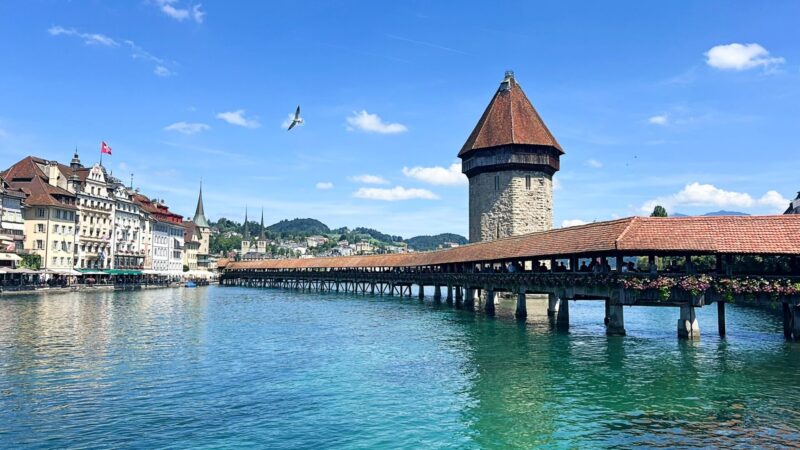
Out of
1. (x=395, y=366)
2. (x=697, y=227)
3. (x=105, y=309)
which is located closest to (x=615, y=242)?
(x=697, y=227)

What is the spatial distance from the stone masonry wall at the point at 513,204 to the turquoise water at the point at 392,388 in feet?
101

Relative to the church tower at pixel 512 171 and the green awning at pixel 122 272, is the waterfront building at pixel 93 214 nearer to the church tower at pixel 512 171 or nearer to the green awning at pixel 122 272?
the green awning at pixel 122 272

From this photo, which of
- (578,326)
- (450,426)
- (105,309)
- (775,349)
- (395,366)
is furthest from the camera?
(105,309)

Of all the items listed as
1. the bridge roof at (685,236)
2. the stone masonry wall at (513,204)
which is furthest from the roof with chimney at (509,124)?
the bridge roof at (685,236)

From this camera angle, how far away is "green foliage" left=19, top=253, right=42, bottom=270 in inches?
2449

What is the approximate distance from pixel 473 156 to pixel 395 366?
45525 mm

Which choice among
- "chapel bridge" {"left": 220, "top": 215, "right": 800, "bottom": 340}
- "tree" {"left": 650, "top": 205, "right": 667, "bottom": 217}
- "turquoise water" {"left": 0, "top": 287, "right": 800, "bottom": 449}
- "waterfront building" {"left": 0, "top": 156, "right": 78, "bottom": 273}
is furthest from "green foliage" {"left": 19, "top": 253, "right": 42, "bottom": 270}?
"tree" {"left": 650, "top": 205, "right": 667, "bottom": 217}

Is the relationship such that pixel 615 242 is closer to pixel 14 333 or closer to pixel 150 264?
pixel 14 333

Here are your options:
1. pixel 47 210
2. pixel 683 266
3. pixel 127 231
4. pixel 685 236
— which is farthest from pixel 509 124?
pixel 127 231

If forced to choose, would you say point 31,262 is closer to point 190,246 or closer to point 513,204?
point 513,204

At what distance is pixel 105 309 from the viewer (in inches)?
1635

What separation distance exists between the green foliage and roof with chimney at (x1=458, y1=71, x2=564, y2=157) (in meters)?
46.4

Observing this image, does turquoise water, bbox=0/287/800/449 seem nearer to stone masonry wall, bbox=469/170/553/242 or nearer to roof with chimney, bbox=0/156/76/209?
stone masonry wall, bbox=469/170/553/242

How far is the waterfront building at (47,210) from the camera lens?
65562 millimetres
